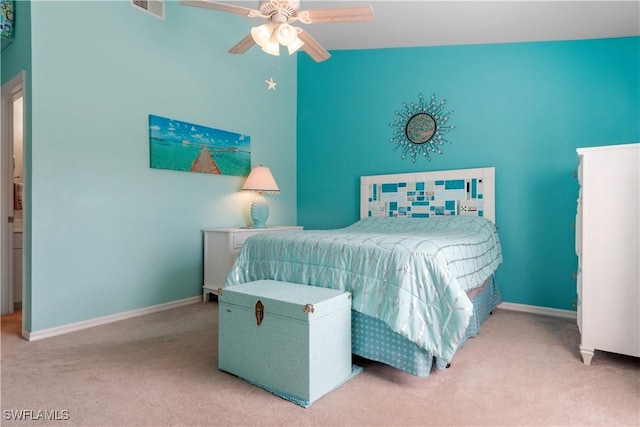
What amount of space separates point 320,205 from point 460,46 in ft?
7.47

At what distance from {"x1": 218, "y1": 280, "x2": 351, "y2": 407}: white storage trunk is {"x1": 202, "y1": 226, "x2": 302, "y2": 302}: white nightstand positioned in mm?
1562

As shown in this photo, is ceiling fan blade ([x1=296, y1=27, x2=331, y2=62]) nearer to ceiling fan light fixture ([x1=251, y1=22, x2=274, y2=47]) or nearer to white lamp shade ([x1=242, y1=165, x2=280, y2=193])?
ceiling fan light fixture ([x1=251, y1=22, x2=274, y2=47])

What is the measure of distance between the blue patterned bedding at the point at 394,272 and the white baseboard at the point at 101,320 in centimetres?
123

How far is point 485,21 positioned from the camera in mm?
3230

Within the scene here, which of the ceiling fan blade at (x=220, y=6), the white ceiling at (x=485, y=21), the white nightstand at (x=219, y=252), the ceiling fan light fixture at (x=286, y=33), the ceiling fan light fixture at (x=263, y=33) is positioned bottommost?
the white nightstand at (x=219, y=252)

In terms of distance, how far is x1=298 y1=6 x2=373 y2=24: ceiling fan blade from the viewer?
7.34 feet

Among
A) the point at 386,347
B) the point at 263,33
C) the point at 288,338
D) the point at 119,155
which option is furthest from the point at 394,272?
the point at 119,155

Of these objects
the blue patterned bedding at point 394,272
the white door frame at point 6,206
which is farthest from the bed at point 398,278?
the white door frame at point 6,206

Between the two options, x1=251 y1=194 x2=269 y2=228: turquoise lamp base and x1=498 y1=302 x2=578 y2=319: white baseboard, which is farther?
x1=251 y1=194 x2=269 y2=228: turquoise lamp base

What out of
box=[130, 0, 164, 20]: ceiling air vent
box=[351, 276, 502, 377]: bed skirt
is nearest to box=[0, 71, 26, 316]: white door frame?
box=[130, 0, 164, 20]: ceiling air vent

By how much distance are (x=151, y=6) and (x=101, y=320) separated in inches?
107

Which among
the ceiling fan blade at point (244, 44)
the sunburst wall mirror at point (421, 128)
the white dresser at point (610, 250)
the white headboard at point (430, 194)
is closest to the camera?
the white dresser at point (610, 250)

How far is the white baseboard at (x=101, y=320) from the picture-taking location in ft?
8.86

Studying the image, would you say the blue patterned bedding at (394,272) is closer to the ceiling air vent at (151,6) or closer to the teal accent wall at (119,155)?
the teal accent wall at (119,155)
